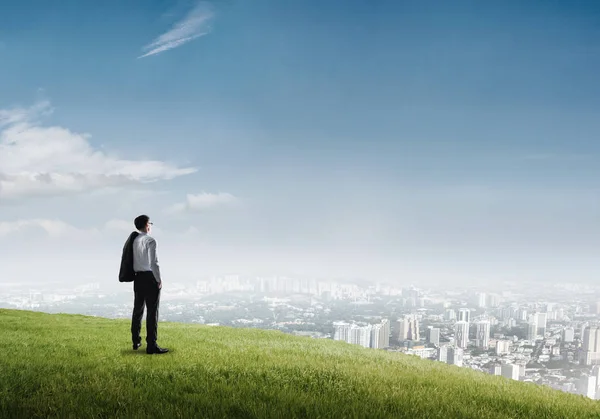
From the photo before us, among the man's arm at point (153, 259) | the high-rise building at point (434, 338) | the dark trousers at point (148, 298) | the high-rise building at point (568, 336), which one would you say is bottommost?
the high-rise building at point (568, 336)

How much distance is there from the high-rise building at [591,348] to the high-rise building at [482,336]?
45.8ft

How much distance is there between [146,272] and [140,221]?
1.30 metres

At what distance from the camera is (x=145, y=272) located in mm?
12203

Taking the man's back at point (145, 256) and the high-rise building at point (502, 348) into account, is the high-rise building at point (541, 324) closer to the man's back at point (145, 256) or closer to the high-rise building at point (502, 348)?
the high-rise building at point (502, 348)

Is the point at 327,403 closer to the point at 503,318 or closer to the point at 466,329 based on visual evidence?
the point at 466,329

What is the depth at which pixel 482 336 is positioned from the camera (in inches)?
3307

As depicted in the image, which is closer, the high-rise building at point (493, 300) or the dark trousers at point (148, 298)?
the dark trousers at point (148, 298)

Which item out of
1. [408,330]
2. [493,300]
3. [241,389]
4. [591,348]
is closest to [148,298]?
[241,389]

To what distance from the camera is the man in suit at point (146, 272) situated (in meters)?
12.1

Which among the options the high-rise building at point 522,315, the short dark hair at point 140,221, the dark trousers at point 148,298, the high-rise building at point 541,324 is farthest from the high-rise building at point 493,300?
the short dark hair at point 140,221

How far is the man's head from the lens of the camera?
40.4 ft

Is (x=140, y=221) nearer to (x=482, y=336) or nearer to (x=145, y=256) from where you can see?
(x=145, y=256)

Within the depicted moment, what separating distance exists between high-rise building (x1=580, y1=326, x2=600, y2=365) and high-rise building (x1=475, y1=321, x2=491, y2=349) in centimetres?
1396

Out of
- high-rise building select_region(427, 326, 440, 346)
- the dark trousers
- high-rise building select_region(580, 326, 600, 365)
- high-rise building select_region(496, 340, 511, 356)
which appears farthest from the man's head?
high-rise building select_region(427, 326, 440, 346)
